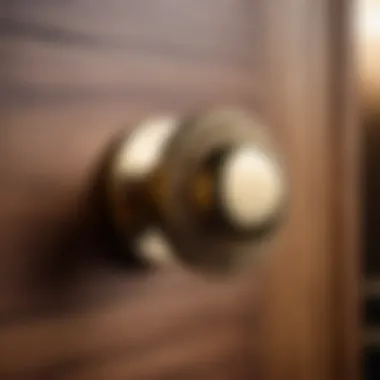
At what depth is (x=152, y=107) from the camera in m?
0.25

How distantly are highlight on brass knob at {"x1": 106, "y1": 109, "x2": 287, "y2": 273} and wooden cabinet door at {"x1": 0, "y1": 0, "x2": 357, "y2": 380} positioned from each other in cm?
1

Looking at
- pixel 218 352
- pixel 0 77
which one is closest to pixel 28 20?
pixel 0 77

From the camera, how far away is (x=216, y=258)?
0.21 m

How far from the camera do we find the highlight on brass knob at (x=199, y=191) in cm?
20

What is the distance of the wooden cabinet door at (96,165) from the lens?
0.69 ft

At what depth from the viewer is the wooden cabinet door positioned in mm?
209

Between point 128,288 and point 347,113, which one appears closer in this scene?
point 128,288

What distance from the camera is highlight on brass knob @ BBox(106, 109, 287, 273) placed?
0.20 m

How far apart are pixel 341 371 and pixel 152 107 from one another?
6.0 inches

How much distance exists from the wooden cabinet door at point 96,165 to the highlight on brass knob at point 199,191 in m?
0.01

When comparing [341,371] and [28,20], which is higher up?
[28,20]

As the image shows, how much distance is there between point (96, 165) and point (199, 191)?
41mm

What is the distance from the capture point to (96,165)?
230 millimetres

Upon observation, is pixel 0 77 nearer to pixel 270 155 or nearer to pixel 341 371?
pixel 270 155
